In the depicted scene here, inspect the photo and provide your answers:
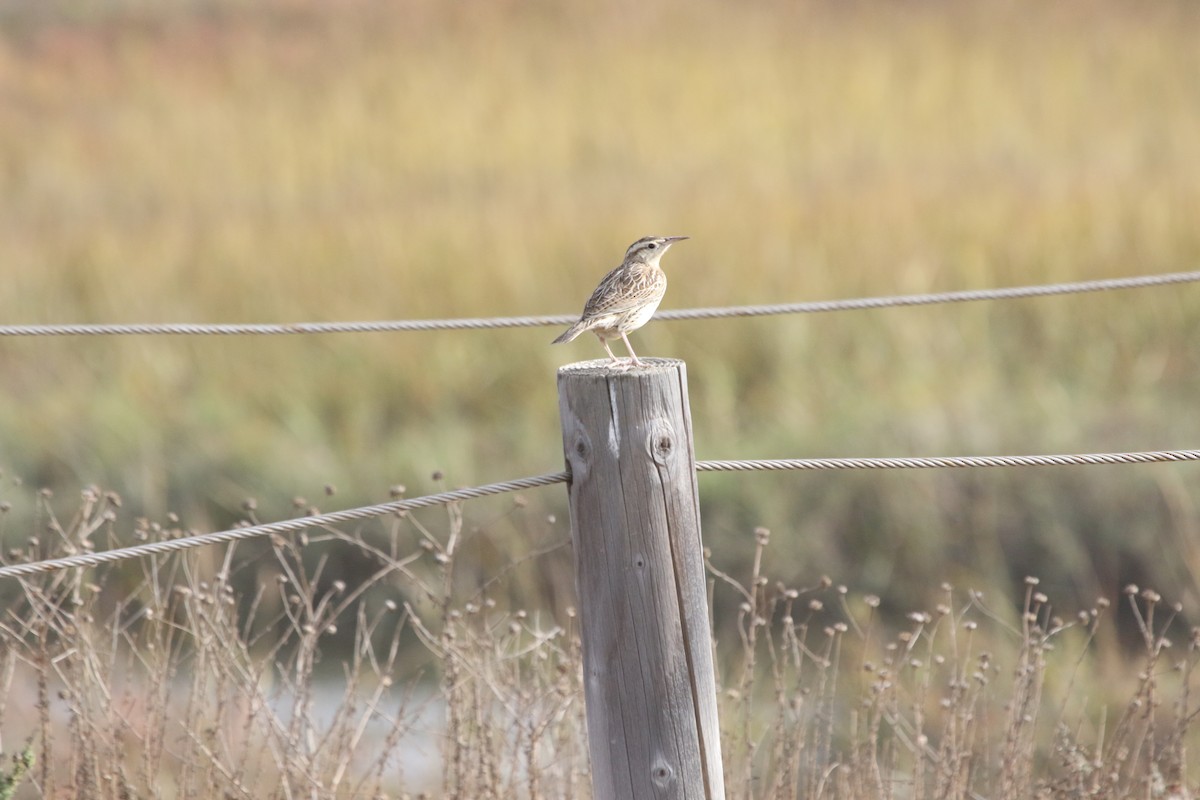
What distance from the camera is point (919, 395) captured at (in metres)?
6.96

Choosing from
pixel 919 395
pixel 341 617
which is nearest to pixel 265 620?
pixel 341 617

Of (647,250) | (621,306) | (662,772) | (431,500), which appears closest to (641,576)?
(662,772)

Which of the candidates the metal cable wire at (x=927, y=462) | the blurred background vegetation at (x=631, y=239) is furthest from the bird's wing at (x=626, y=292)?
the blurred background vegetation at (x=631, y=239)

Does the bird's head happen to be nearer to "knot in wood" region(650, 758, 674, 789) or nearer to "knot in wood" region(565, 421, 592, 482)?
"knot in wood" region(565, 421, 592, 482)

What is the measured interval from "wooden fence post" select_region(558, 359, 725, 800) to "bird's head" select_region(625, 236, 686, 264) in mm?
1433

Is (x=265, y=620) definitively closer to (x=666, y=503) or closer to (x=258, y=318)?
(x=258, y=318)

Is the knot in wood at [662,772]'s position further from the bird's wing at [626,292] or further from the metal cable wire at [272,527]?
the bird's wing at [626,292]

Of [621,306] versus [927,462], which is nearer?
[927,462]

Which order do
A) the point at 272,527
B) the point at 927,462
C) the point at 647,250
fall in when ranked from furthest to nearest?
the point at 647,250 → the point at 927,462 → the point at 272,527

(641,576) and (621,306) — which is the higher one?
(621,306)

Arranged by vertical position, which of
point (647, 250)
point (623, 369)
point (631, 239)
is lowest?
point (623, 369)

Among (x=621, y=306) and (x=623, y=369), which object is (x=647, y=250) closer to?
(x=621, y=306)

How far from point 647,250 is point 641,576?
1.68 metres

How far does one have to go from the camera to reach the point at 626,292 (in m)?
3.54
